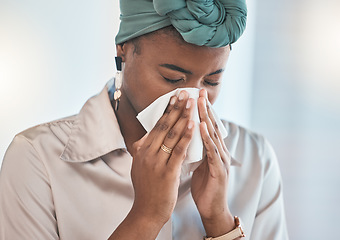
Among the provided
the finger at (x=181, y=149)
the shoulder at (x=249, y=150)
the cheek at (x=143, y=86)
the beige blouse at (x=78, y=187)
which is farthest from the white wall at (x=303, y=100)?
the finger at (x=181, y=149)

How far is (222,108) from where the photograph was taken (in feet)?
7.75

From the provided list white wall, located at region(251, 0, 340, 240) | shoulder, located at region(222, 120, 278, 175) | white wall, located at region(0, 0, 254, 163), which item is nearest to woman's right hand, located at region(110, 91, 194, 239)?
shoulder, located at region(222, 120, 278, 175)

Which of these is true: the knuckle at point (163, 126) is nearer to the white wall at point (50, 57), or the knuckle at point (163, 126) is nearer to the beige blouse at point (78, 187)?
the beige blouse at point (78, 187)

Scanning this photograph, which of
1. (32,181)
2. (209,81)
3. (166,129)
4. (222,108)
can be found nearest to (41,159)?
(32,181)

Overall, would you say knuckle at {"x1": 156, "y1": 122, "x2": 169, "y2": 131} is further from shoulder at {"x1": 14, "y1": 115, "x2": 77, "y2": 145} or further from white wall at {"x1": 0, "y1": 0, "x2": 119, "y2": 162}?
white wall at {"x1": 0, "y1": 0, "x2": 119, "y2": 162}

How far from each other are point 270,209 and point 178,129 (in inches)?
22.0

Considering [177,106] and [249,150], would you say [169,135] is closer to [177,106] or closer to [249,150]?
[177,106]

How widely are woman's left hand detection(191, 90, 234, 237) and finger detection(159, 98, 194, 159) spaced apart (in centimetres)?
3

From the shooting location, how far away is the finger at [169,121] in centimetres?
117

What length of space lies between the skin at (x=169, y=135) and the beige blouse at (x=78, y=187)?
0.43ft

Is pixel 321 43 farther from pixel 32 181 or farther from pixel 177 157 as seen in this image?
pixel 32 181

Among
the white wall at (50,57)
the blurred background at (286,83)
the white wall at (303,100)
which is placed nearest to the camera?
the white wall at (50,57)

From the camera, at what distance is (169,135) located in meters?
1.17

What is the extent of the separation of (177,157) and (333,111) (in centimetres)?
129
